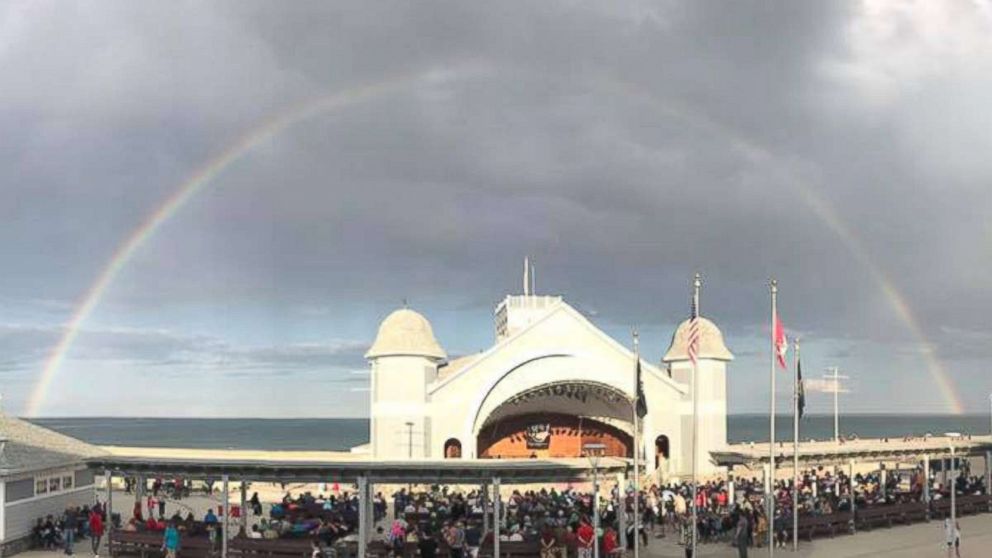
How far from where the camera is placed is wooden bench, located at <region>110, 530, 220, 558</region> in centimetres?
2650

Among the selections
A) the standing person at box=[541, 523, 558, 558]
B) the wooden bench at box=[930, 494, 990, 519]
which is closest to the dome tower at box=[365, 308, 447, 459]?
the wooden bench at box=[930, 494, 990, 519]

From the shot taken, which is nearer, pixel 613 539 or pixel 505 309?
pixel 613 539

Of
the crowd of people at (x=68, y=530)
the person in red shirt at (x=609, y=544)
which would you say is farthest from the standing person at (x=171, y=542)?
the person in red shirt at (x=609, y=544)

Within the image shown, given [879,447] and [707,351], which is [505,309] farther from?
[879,447]

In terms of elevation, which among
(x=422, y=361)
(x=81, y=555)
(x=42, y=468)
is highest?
(x=422, y=361)

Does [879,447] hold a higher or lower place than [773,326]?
lower

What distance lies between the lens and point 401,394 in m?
49.2

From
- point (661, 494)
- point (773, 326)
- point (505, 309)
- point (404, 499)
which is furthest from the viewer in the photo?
point (505, 309)

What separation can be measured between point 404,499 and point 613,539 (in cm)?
1525

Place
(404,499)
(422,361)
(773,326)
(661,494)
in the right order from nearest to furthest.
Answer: (773,326) → (661,494) → (404,499) → (422,361)

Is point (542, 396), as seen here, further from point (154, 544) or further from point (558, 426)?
point (154, 544)

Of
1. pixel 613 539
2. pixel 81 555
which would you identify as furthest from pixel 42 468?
pixel 613 539

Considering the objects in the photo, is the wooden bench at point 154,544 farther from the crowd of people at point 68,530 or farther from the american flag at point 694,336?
the american flag at point 694,336

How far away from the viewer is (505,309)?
66.4 meters
